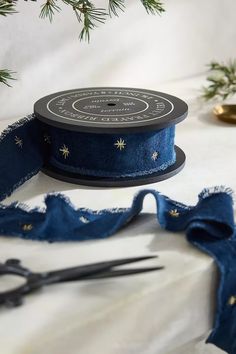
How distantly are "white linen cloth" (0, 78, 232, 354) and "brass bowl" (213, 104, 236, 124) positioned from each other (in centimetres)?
30

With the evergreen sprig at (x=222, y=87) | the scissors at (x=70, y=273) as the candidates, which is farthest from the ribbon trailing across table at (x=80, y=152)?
the evergreen sprig at (x=222, y=87)

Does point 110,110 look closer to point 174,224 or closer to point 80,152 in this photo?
point 80,152

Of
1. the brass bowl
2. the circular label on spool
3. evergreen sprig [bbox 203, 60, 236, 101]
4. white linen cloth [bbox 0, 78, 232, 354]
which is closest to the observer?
white linen cloth [bbox 0, 78, 232, 354]

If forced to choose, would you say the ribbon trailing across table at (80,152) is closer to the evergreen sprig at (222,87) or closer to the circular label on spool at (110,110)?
the circular label on spool at (110,110)

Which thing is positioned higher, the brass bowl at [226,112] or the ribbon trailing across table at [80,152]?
the ribbon trailing across table at [80,152]

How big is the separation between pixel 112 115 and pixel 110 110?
25 mm

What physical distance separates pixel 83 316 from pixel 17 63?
613 mm

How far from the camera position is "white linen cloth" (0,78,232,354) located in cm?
45

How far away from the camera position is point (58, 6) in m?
1.00

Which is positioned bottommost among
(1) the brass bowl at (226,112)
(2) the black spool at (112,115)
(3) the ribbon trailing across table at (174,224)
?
(1) the brass bowl at (226,112)

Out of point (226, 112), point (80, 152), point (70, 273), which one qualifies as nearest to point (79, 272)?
point (70, 273)

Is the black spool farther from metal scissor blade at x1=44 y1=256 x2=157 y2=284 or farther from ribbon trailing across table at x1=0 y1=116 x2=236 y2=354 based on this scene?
metal scissor blade at x1=44 y1=256 x2=157 y2=284

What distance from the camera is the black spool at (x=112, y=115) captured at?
69cm

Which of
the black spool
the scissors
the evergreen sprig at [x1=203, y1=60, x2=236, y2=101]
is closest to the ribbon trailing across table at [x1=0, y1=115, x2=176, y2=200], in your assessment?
the black spool
